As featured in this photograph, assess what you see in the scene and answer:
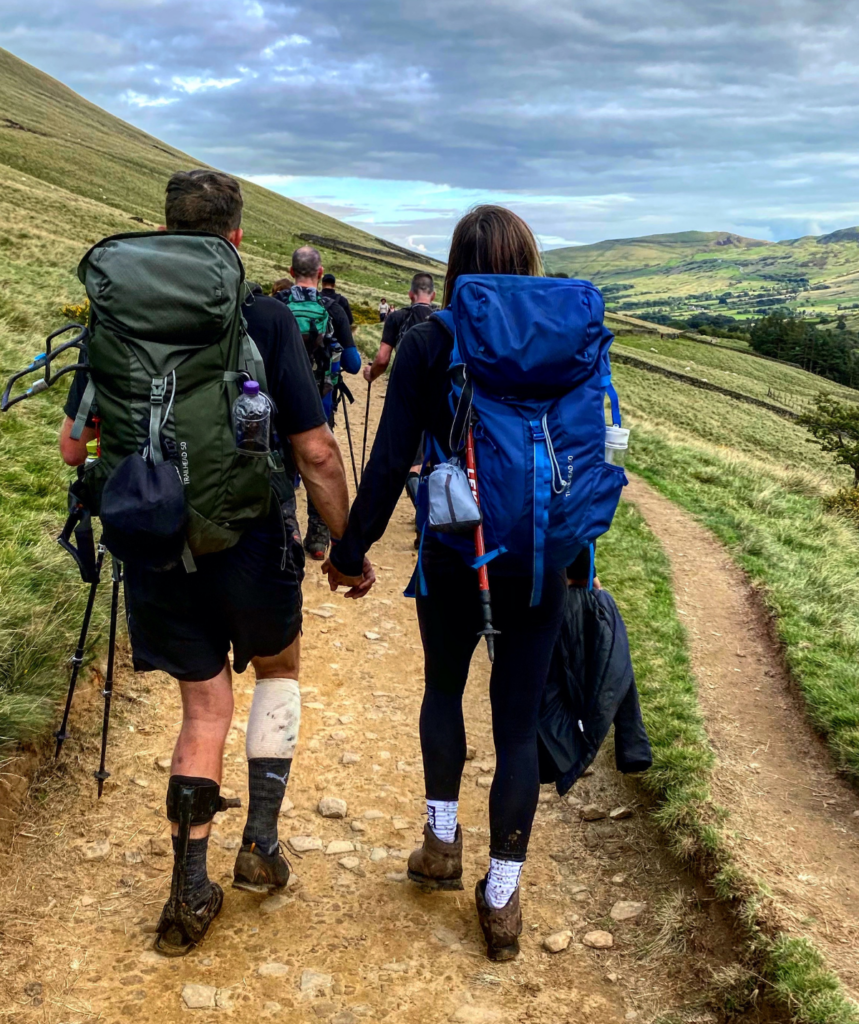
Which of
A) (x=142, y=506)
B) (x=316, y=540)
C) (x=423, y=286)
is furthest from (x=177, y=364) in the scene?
(x=423, y=286)

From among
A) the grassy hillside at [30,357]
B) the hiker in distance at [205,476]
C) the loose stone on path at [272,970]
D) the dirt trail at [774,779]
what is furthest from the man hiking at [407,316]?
the loose stone on path at [272,970]

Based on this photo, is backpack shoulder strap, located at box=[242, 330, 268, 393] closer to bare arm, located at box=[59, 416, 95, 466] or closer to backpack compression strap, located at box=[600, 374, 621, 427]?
bare arm, located at box=[59, 416, 95, 466]

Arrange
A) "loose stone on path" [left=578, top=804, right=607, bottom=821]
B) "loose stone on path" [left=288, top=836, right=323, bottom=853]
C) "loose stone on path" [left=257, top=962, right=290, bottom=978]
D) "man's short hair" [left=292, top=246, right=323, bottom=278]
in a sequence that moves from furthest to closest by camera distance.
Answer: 1. "man's short hair" [left=292, top=246, right=323, bottom=278]
2. "loose stone on path" [left=578, top=804, right=607, bottom=821]
3. "loose stone on path" [left=288, top=836, right=323, bottom=853]
4. "loose stone on path" [left=257, top=962, right=290, bottom=978]

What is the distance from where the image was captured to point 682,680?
213 inches

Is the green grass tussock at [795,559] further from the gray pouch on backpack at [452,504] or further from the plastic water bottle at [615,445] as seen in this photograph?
the gray pouch on backpack at [452,504]

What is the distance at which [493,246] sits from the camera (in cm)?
279

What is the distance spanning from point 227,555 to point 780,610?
18.2 feet

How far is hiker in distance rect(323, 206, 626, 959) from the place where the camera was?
2605 millimetres

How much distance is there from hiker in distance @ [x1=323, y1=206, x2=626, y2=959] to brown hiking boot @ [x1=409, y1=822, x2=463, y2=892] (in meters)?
0.17

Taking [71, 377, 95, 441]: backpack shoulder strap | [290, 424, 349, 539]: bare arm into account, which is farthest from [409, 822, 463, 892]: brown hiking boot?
[71, 377, 95, 441]: backpack shoulder strap

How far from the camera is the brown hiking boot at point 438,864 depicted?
3.26m

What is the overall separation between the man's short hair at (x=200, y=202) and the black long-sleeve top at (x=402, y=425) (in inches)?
28.5

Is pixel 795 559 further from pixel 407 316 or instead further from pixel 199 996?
pixel 199 996

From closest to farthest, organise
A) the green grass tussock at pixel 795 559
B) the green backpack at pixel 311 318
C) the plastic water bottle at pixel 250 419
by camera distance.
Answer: the plastic water bottle at pixel 250 419 < the green grass tussock at pixel 795 559 < the green backpack at pixel 311 318
